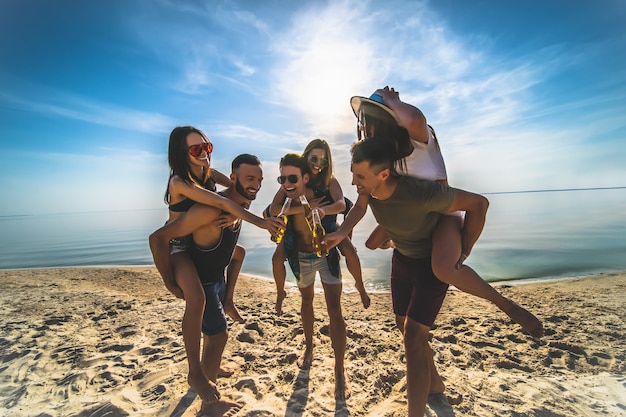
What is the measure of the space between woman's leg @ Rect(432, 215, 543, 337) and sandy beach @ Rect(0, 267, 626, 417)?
1.43 metres

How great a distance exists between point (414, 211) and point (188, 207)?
226 cm

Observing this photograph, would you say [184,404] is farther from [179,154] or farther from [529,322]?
[529,322]

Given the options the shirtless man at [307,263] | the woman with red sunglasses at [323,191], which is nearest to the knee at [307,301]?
the shirtless man at [307,263]

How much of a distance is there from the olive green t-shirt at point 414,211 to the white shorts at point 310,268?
3.71 ft

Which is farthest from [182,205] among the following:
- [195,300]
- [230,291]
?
[230,291]

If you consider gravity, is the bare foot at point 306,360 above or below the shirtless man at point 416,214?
below

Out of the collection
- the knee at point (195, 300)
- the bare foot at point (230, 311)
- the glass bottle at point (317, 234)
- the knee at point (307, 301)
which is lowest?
the bare foot at point (230, 311)

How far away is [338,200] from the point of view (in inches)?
158

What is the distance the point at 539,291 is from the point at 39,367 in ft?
32.5

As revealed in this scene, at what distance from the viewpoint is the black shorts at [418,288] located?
8.82 ft

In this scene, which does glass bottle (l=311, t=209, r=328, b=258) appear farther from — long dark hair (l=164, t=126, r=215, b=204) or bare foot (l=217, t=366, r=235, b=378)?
bare foot (l=217, t=366, r=235, b=378)

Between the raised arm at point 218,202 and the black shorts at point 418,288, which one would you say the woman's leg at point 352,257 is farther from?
the raised arm at point 218,202

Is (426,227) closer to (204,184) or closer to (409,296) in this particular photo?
(409,296)

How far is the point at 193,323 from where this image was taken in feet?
10.1
